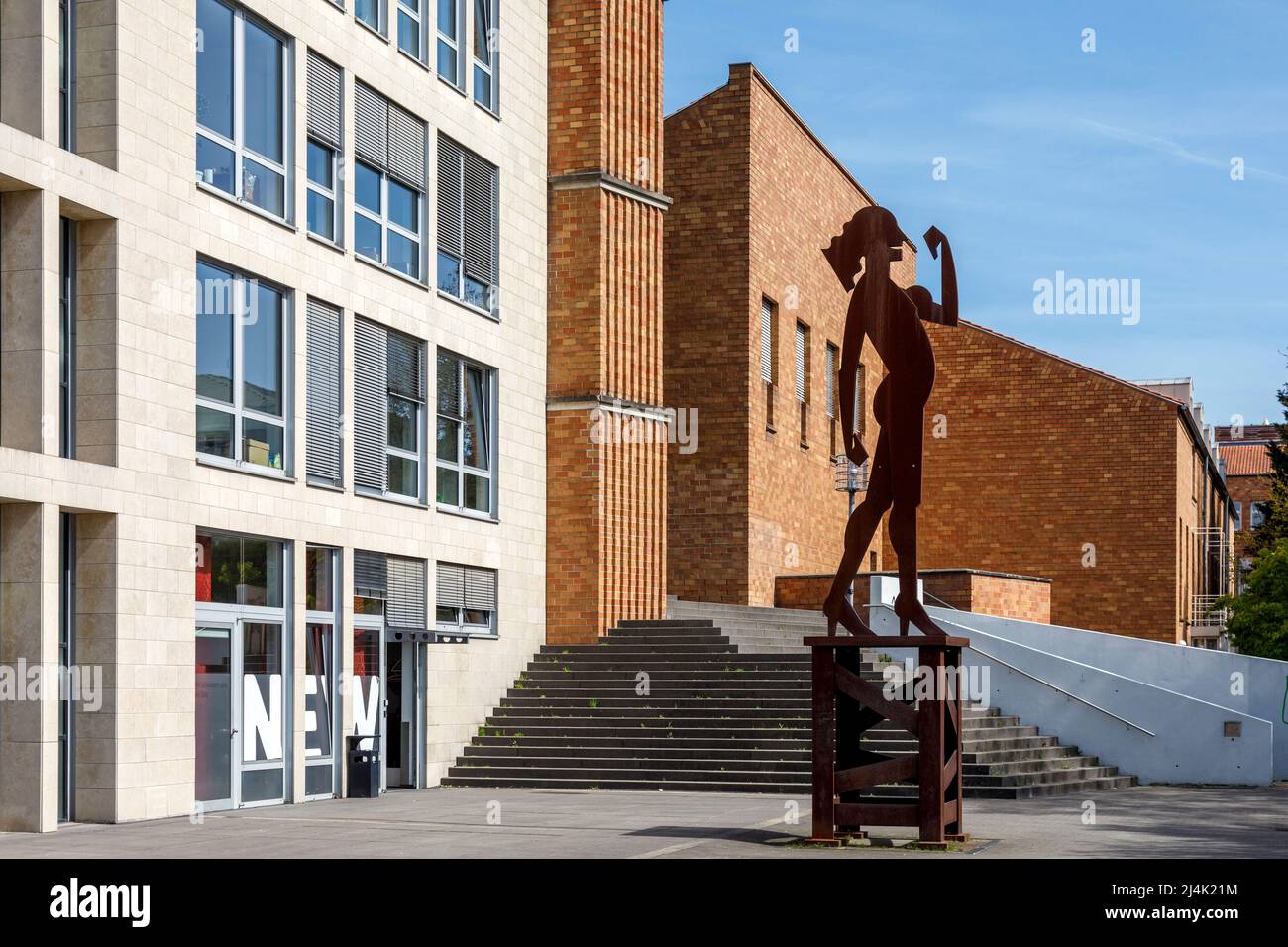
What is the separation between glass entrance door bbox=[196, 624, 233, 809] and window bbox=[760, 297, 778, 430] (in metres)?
16.4

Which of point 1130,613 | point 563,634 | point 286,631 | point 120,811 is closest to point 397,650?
point 286,631

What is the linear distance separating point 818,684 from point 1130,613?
2567 centimetres

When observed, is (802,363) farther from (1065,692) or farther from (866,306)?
(866,306)

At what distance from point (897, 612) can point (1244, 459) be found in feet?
251

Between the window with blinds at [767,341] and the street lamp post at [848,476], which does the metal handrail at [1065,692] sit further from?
the window with blinds at [767,341]

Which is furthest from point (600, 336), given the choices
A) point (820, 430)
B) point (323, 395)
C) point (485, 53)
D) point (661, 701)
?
point (820, 430)

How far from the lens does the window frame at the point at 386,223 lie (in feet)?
68.1

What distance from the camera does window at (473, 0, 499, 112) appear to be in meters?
24.0

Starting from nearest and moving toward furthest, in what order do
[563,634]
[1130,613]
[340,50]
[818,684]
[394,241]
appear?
1. [818,684]
2. [340,50]
3. [394,241]
4. [563,634]
5. [1130,613]

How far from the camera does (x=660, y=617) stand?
2684cm

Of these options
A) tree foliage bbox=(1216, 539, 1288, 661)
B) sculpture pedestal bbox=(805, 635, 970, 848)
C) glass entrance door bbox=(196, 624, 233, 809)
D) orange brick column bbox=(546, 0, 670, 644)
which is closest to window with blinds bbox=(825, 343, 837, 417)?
tree foliage bbox=(1216, 539, 1288, 661)

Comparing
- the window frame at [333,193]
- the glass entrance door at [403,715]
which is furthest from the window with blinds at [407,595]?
the window frame at [333,193]

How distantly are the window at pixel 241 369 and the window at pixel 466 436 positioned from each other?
3.99 m
